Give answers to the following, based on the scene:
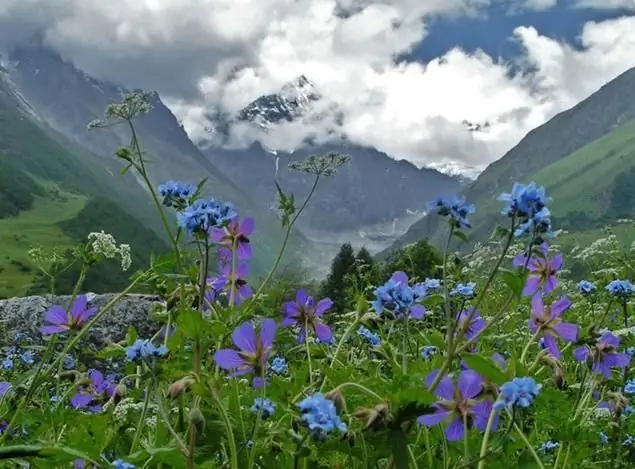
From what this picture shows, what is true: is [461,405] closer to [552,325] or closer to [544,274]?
[552,325]

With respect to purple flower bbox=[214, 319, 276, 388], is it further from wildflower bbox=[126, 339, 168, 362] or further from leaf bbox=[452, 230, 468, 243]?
leaf bbox=[452, 230, 468, 243]

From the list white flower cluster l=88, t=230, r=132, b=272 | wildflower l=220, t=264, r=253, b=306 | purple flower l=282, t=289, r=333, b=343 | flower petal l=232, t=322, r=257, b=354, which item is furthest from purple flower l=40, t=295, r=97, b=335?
flower petal l=232, t=322, r=257, b=354

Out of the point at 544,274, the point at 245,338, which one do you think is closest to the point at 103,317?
the point at 544,274

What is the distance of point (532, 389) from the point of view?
2.17 meters

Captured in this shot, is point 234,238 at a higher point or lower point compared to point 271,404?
higher

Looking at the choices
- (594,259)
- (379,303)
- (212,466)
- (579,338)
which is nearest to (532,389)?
(379,303)

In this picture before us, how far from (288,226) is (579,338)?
135 cm

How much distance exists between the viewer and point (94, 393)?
11.9ft

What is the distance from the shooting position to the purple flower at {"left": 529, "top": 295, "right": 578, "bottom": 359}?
3117 millimetres

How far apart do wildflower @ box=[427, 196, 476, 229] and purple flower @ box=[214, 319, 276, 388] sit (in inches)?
28.1

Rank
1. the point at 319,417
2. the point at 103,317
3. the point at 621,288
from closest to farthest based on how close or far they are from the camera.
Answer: the point at 319,417, the point at 621,288, the point at 103,317

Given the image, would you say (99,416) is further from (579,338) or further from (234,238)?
(579,338)

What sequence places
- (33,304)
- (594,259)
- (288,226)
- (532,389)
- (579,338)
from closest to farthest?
(532,389) < (579,338) < (288,226) < (594,259) < (33,304)

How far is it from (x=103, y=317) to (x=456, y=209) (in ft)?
33.3
